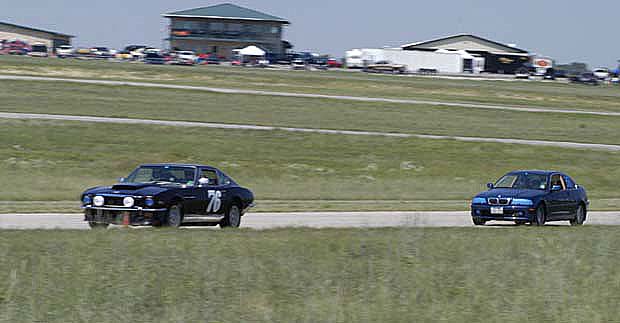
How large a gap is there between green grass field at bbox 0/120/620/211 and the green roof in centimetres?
10688

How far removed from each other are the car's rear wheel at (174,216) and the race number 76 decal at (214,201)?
0.89 meters

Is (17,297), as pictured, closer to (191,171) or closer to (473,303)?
(473,303)

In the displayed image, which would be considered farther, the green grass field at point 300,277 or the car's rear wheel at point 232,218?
the car's rear wheel at point 232,218

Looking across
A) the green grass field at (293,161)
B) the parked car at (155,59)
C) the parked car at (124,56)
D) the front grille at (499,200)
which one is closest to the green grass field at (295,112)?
the green grass field at (293,161)

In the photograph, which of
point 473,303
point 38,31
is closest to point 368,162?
point 473,303

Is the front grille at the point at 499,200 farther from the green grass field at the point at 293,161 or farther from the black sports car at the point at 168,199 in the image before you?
the black sports car at the point at 168,199

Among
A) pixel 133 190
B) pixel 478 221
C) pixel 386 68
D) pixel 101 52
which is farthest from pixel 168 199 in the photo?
pixel 101 52

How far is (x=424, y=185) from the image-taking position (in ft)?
104

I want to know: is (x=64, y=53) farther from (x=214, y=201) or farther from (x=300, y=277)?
(x=300, y=277)

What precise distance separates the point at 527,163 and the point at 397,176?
22.4ft

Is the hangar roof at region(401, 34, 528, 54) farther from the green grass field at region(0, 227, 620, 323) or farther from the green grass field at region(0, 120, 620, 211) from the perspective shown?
the green grass field at region(0, 227, 620, 323)

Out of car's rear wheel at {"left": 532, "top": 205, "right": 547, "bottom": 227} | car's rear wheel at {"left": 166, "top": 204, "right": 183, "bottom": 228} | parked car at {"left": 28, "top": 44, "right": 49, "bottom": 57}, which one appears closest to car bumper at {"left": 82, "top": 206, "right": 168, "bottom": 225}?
car's rear wheel at {"left": 166, "top": 204, "right": 183, "bottom": 228}

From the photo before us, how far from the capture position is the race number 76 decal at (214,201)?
660 inches

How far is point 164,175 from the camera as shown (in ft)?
54.7
